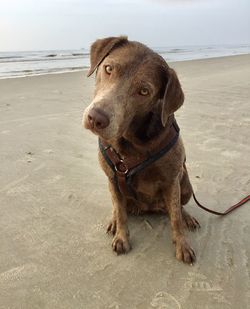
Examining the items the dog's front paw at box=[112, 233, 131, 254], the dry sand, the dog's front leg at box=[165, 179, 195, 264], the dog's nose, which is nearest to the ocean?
the dry sand

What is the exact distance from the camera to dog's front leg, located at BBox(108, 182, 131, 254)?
320cm

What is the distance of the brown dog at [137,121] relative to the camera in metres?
2.66

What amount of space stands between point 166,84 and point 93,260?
145 centimetres

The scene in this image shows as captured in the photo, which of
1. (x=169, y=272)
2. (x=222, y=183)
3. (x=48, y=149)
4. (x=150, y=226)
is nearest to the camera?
(x=169, y=272)

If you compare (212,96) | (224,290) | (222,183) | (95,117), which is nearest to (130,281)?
(224,290)

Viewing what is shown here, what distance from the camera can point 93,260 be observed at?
121 inches

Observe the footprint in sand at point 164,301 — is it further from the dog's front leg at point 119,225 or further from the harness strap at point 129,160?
the harness strap at point 129,160

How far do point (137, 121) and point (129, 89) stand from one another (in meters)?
0.29

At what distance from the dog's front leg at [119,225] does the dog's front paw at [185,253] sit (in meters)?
0.41

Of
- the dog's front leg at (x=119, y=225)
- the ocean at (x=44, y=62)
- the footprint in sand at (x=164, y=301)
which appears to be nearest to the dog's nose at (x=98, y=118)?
the dog's front leg at (x=119, y=225)

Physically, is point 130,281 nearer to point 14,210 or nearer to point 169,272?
point 169,272

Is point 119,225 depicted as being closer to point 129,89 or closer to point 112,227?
point 112,227

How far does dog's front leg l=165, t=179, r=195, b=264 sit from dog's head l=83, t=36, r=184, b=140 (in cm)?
66

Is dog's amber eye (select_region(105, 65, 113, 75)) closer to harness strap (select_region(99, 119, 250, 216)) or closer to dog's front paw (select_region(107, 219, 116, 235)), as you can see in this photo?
harness strap (select_region(99, 119, 250, 216))
